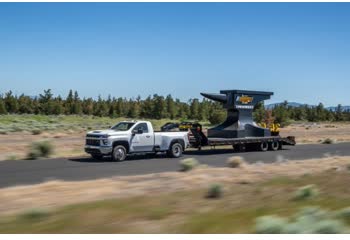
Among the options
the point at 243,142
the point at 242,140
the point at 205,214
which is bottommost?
the point at 205,214

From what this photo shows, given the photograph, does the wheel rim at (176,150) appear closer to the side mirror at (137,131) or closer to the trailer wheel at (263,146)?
the side mirror at (137,131)

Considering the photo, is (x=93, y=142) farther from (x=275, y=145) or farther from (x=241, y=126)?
(x=275, y=145)

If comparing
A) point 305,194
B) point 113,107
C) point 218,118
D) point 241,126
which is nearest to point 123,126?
point 241,126

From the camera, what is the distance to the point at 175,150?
2905 cm

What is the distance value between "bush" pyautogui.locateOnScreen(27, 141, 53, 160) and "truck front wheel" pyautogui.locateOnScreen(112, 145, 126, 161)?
4.03 m

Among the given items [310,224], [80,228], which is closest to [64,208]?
[80,228]

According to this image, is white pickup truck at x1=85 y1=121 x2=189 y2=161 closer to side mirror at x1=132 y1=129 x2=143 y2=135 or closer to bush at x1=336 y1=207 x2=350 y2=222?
side mirror at x1=132 y1=129 x2=143 y2=135

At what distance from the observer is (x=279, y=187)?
15.1 metres

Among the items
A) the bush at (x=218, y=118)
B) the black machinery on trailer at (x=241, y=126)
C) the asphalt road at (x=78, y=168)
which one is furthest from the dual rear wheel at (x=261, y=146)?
the bush at (x=218, y=118)

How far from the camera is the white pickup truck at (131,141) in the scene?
26297 mm

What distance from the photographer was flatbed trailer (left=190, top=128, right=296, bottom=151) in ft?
105

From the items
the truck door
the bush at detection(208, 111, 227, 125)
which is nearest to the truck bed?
the truck door

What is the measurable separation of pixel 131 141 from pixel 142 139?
0.71 metres

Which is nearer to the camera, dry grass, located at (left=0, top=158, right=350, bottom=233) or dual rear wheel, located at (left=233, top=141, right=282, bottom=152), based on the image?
dry grass, located at (left=0, top=158, right=350, bottom=233)
